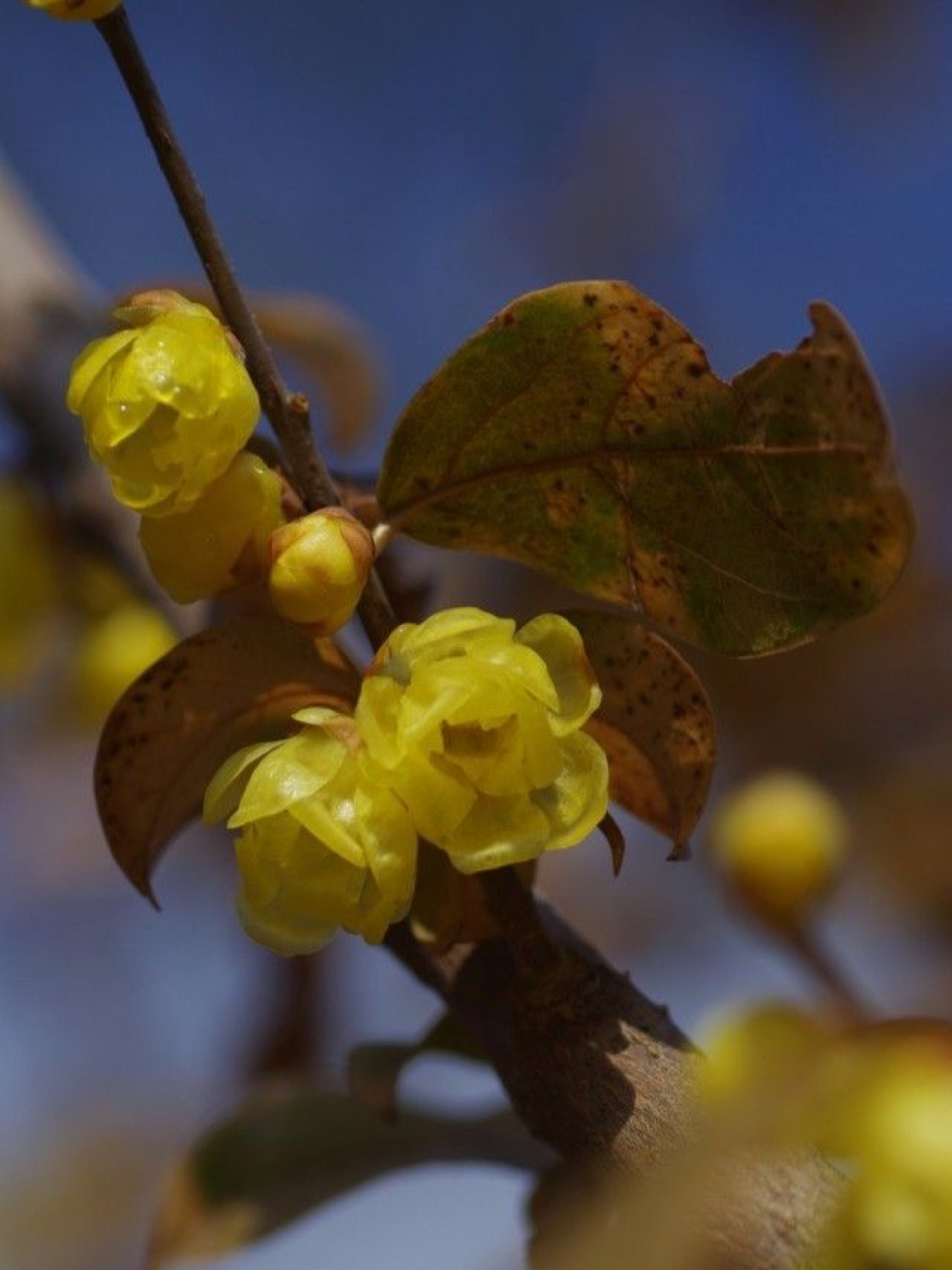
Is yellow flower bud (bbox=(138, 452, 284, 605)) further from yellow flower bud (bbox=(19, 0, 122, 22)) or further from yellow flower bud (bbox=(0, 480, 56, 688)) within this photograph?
Result: yellow flower bud (bbox=(0, 480, 56, 688))

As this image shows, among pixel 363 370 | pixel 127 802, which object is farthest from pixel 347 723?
pixel 363 370

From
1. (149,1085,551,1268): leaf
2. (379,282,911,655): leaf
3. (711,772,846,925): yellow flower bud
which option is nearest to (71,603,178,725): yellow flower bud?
(149,1085,551,1268): leaf

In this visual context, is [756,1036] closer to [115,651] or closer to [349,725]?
[349,725]

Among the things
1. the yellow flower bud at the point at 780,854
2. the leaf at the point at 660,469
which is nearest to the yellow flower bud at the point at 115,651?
the yellow flower bud at the point at 780,854

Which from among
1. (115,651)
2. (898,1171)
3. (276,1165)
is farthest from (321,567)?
(115,651)

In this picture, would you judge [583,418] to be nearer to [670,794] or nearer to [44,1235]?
[670,794]
